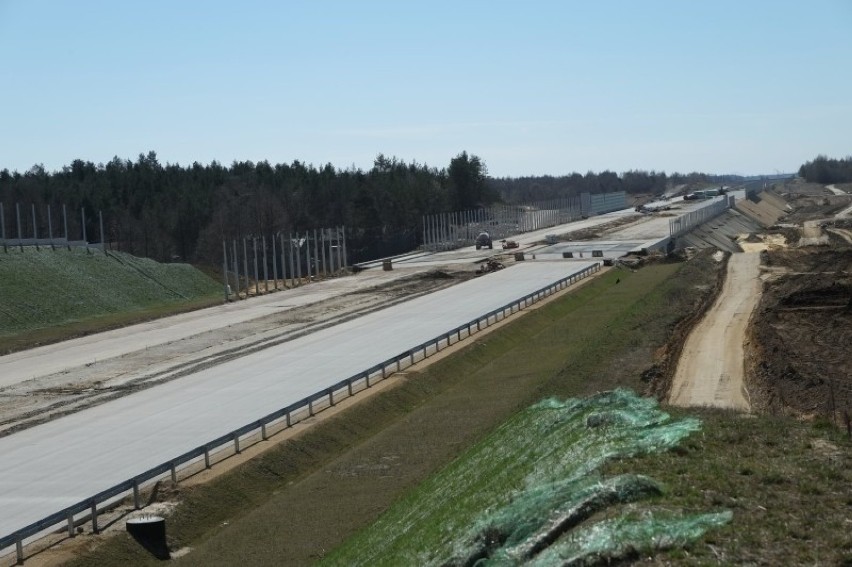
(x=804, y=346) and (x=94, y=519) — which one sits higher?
(x=804, y=346)

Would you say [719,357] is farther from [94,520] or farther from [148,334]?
[148,334]

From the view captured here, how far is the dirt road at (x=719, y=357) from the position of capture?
31.9 metres

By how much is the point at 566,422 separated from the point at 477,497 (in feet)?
14.4

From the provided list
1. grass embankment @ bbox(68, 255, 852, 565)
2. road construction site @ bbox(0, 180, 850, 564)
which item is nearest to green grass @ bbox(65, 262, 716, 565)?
grass embankment @ bbox(68, 255, 852, 565)

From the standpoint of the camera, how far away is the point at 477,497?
2123cm

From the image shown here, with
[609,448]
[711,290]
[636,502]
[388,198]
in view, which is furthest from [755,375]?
[388,198]

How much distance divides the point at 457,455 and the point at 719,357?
14396 millimetres

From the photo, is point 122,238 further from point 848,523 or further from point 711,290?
point 848,523

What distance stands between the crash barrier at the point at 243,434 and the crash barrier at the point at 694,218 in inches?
2173

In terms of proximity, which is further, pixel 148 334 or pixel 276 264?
pixel 276 264

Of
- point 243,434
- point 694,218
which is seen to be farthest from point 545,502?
point 694,218

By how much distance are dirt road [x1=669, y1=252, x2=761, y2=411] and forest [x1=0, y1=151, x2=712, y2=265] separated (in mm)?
61192

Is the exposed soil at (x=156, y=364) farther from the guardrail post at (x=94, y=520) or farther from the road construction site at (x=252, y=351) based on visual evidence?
the guardrail post at (x=94, y=520)

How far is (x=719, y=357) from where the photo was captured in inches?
1513
